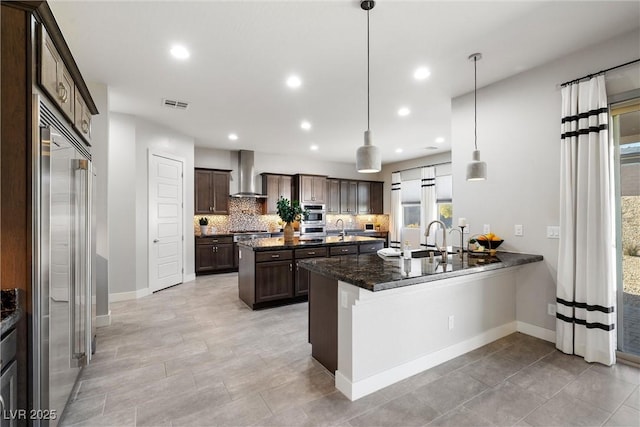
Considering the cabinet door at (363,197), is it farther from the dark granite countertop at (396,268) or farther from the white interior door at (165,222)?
the dark granite countertop at (396,268)

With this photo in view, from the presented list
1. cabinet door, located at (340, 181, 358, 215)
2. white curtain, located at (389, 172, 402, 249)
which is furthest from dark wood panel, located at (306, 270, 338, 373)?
white curtain, located at (389, 172, 402, 249)

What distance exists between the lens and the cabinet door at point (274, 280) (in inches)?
158

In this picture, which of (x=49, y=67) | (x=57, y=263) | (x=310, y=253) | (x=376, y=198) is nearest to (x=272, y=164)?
(x=376, y=198)

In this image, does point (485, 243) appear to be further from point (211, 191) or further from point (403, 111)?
point (211, 191)

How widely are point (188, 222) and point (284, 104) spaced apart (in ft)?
10.6

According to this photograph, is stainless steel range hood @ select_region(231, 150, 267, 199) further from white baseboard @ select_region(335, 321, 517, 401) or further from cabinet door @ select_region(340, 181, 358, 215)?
white baseboard @ select_region(335, 321, 517, 401)

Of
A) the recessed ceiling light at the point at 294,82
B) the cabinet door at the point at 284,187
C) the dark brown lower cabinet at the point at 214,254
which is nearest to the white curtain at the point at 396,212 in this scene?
the cabinet door at the point at 284,187

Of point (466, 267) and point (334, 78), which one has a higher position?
point (334, 78)

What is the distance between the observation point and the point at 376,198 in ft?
30.9

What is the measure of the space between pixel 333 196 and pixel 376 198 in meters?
1.63

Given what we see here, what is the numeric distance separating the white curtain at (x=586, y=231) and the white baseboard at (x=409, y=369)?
0.68 metres

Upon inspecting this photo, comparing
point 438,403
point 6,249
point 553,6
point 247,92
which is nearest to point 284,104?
point 247,92

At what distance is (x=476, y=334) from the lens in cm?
289

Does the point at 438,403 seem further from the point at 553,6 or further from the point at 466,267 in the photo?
the point at 553,6
